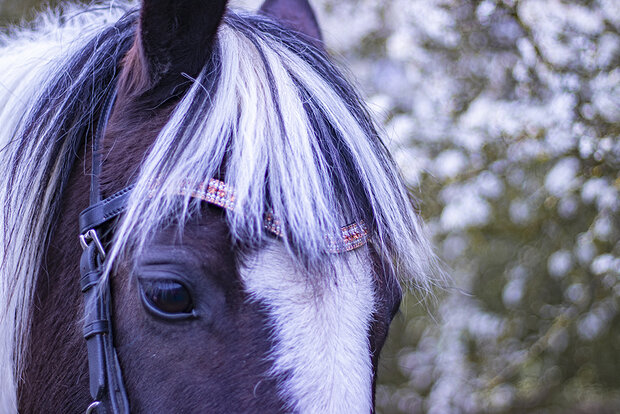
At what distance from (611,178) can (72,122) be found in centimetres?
216

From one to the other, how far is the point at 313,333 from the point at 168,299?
30 cm

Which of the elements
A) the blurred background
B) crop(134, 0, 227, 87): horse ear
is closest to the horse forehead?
crop(134, 0, 227, 87): horse ear

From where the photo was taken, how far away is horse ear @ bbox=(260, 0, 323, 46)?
2.25m

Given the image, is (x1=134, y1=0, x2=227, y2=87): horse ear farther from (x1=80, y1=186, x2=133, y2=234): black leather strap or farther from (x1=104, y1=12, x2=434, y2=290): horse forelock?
(x1=80, y1=186, x2=133, y2=234): black leather strap

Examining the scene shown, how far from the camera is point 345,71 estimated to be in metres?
1.92

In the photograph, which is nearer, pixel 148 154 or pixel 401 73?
pixel 148 154

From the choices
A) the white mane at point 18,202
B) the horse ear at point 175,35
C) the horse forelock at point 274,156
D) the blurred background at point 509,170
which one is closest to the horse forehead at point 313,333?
the horse forelock at point 274,156

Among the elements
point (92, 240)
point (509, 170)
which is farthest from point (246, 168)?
point (509, 170)

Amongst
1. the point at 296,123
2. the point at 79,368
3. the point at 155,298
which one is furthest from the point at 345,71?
the point at 79,368

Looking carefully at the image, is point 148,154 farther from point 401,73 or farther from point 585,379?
point 585,379

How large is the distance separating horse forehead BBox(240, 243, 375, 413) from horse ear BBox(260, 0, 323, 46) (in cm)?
120

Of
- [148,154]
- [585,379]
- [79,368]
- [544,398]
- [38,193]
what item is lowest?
[544,398]

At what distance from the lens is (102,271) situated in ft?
4.53

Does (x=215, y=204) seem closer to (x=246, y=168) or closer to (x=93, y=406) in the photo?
(x=246, y=168)
